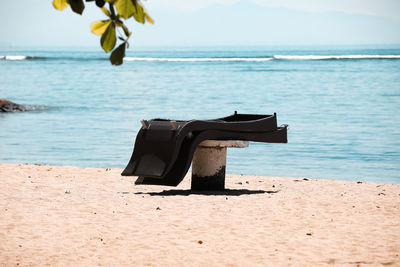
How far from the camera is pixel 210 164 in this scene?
10.5 meters

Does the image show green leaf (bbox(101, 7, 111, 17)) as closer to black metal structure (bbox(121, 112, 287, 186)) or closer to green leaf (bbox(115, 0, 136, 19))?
green leaf (bbox(115, 0, 136, 19))

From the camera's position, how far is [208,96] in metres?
42.7

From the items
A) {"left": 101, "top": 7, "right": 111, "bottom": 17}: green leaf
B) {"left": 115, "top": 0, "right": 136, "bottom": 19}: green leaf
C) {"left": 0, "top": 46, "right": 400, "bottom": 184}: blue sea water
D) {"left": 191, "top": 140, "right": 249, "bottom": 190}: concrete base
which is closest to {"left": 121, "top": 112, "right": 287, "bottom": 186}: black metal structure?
{"left": 191, "top": 140, "right": 249, "bottom": 190}: concrete base

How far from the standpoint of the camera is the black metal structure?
9875 mm

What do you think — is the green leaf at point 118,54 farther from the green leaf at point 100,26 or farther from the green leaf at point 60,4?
the green leaf at point 60,4

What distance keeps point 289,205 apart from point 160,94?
115ft

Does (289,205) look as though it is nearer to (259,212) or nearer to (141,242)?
(259,212)

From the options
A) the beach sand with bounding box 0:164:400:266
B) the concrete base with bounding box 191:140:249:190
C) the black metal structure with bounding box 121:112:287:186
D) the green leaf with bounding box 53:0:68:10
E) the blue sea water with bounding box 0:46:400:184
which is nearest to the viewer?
the green leaf with bounding box 53:0:68:10

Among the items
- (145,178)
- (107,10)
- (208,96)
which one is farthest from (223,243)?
(208,96)

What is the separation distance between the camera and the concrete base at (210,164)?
33.8 ft

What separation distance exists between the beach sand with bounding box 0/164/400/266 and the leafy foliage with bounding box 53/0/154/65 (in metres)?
4.09

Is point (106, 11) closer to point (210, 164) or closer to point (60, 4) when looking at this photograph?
point (60, 4)

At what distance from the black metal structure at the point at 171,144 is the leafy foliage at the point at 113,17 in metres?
7.01

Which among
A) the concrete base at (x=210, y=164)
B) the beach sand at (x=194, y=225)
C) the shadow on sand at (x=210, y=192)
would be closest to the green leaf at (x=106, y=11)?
the beach sand at (x=194, y=225)
